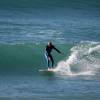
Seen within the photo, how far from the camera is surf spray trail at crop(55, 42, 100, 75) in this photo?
26.1 metres

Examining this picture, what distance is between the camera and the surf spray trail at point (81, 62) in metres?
26.1

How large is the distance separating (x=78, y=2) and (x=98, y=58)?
24.5 m

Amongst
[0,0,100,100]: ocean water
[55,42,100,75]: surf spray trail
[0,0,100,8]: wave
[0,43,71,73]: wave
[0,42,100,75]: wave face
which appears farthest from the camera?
[0,0,100,8]: wave

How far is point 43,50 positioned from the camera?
30.3 meters

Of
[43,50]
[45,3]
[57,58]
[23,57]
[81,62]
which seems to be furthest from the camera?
[45,3]

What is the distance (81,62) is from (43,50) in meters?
3.39

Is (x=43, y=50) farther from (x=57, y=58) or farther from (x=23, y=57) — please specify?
(x=57, y=58)

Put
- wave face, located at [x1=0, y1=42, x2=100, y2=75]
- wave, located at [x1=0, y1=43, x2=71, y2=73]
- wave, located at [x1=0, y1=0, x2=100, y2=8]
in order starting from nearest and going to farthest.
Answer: wave face, located at [x1=0, y1=42, x2=100, y2=75] < wave, located at [x1=0, y1=43, x2=71, y2=73] < wave, located at [x1=0, y1=0, x2=100, y2=8]

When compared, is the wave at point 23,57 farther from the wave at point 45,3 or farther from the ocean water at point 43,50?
the wave at point 45,3

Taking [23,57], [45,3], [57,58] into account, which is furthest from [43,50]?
[45,3]

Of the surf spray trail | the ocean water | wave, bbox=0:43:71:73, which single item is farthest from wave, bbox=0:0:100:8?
the surf spray trail

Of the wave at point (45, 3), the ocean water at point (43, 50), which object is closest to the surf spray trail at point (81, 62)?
the ocean water at point (43, 50)

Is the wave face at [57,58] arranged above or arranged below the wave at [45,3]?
below

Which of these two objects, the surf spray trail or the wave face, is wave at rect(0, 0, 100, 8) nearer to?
the wave face
